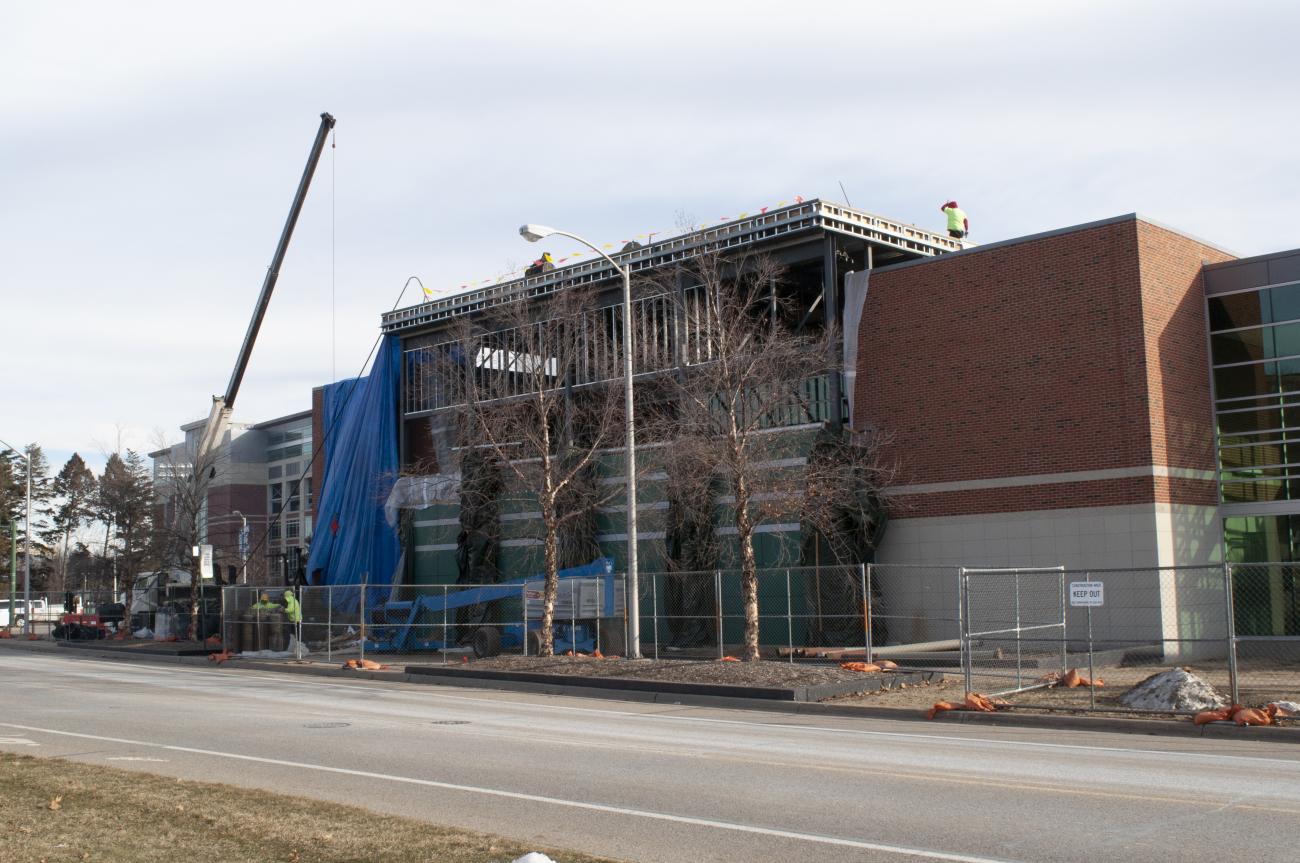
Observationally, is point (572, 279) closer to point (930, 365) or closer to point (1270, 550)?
point (930, 365)

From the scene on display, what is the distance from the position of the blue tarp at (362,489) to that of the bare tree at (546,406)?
368 cm

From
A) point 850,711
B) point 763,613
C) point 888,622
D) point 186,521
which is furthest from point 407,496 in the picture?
point 850,711

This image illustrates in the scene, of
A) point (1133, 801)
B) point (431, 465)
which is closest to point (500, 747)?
point (1133, 801)

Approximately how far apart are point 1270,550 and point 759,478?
13.3 metres

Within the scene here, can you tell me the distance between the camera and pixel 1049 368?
2794 cm

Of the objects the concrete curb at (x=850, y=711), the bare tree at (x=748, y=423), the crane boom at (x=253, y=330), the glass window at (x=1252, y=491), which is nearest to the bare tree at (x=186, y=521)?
the crane boom at (x=253, y=330)

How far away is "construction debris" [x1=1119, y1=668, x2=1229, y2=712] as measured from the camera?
647 inches

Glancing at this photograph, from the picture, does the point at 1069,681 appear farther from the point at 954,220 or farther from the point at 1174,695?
the point at 954,220

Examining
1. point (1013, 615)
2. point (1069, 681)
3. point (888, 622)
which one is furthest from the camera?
point (888, 622)

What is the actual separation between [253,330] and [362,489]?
34.3 ft

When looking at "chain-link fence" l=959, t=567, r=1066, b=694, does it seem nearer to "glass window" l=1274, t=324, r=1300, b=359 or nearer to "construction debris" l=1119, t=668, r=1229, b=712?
"construction debris" l=1119, t=668, r=1229, b=712

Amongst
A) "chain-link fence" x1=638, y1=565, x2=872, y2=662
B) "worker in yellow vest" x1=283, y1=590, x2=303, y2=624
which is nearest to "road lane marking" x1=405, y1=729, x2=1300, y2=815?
"chain-link fence" x1=638, y1=565, x2=872, y2=662

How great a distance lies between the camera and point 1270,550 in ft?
94.5

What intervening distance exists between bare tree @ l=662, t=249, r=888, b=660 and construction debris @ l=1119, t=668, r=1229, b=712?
8106 millimetres
